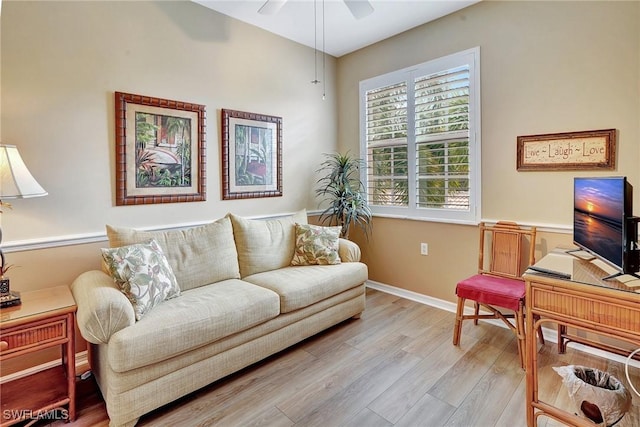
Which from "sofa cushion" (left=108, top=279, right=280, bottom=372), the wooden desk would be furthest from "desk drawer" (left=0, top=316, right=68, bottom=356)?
the wooden desk

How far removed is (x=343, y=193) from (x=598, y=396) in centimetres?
267

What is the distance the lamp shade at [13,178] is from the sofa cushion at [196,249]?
21.3 inches

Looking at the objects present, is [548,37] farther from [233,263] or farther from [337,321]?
[233,263]

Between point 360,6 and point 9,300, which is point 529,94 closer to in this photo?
point 360,6

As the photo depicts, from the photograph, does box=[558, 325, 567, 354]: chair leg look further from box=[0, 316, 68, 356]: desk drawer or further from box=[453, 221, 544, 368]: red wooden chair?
box=[0, 316, 68, 356]: desk drawer

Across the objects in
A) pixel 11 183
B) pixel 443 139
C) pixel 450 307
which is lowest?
pixel 450 307

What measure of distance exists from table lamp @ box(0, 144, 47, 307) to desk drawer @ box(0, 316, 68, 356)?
9.4 inches

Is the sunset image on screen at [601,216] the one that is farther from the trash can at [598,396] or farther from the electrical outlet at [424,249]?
the electrical outlet at [424,249]

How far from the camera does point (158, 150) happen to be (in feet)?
8.91

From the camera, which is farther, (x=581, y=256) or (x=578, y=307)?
(x=581, y=256)

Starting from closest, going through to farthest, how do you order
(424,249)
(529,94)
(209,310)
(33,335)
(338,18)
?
(33,335)
(209,310)
(529,94)
(338,18)
(424,249)

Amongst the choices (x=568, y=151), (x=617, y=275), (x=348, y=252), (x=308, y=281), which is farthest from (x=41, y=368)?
(x=568, y=151)

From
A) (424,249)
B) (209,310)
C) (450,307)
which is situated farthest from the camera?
(424,249)

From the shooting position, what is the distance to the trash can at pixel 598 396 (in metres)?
1.52
